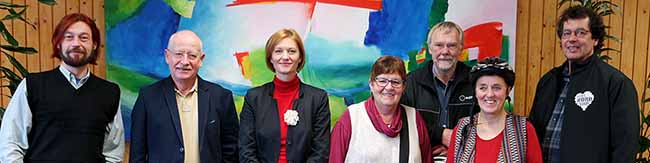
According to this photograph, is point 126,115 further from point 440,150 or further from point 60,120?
point 440,150

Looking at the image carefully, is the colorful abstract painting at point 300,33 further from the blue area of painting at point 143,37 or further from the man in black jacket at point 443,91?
the man in black jacket at point 443,91

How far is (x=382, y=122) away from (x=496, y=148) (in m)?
0.46

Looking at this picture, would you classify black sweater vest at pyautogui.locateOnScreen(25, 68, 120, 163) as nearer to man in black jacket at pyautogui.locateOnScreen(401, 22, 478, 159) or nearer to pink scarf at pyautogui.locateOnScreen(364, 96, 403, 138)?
pink scarf at pyautogui.locateOnScreen(364, 96, 403, 138)

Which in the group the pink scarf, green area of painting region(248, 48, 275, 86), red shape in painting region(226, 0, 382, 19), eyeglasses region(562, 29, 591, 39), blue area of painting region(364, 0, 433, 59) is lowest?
the pink scarf

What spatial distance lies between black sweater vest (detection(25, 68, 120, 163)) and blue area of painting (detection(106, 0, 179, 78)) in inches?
35.1

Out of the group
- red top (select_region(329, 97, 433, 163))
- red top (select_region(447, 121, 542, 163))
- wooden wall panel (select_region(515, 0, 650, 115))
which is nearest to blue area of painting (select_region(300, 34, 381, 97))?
red top (select_region(329, 97, 433, 163))

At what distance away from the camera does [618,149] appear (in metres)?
2.00

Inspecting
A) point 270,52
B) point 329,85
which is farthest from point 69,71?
point 329,85

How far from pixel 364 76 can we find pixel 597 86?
4.32 ft

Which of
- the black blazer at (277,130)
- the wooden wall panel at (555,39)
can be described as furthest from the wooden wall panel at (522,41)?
the black blazer at (277,130)

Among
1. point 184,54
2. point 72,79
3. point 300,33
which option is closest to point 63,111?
point 72,79

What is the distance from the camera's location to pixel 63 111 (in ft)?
6.79

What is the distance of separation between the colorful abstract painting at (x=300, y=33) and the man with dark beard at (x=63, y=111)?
854mm

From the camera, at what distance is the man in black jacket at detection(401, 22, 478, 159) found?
2355mm
